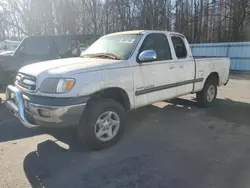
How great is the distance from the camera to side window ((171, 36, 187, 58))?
5.25 metres

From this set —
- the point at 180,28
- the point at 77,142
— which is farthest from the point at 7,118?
the point at 180,28

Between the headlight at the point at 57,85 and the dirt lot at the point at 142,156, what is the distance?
1.06 meters

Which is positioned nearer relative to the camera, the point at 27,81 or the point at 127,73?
the point at 27,81

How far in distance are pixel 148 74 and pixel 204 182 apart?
2.17 metres

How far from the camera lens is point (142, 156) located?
362 cm

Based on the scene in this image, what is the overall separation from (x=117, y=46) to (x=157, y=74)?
0.96 m

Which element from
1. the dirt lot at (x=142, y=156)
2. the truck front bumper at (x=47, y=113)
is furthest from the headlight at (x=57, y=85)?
the dirt lot at (x=142, y=156)

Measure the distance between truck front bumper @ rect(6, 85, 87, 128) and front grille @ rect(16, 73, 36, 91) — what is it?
18 cm

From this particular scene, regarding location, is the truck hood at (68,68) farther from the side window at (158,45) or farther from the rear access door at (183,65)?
the rear access door at (183,65)

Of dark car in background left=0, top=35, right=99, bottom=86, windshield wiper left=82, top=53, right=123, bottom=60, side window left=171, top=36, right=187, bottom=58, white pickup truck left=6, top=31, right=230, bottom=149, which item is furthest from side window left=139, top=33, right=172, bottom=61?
dark car in background left=0, top=35, right=99, bottom=86

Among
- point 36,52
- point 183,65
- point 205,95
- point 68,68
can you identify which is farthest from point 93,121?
point 36,52

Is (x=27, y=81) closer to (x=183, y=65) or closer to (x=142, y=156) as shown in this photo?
(x=142, y=156)

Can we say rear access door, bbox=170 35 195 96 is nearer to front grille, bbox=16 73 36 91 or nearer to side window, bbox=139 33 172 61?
side window, bbox=139 33 172 61

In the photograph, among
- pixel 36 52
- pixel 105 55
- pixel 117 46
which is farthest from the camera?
pixel 36 52
